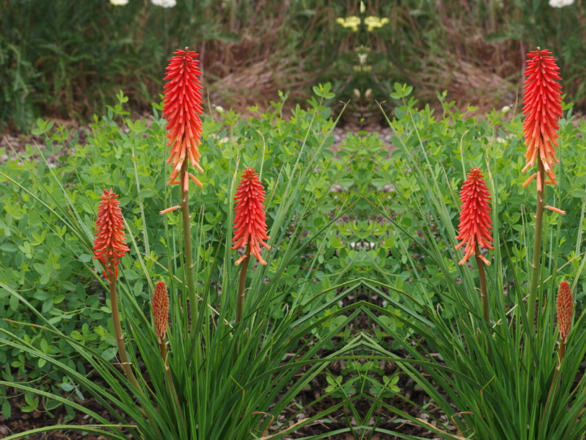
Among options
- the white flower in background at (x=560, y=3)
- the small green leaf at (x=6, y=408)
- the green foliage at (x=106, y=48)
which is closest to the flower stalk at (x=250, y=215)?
the small green leaf at (x=6, y=408)

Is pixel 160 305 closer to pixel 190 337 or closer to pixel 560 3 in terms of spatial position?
pixel 190 337

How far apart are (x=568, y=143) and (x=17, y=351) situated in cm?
293

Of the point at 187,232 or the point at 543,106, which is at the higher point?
the point at 543,106

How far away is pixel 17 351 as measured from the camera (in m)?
2.53

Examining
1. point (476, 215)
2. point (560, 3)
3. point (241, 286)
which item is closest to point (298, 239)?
point (241, 286)

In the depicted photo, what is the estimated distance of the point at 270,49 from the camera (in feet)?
32.0

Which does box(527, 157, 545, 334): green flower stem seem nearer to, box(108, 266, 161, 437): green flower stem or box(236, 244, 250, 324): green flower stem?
box(236, 244, 250, 324): green flower stem

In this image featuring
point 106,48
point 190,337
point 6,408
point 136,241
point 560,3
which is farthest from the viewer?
point 106,48

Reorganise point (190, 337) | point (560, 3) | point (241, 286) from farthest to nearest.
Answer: point (560, 3) → point (190, 337) → point (241, 286)

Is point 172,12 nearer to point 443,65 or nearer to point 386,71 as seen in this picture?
point 386,71

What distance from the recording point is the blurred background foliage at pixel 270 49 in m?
7.27

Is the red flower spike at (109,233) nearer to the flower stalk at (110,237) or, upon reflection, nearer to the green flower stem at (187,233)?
the flower stalk at (110,237)

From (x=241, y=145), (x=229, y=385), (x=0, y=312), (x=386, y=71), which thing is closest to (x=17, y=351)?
(x=0, y=312)

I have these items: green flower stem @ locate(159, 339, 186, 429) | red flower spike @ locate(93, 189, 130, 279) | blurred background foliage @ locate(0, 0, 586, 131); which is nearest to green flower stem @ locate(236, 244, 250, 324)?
green flower stem @ locate(159, 339, 186, 429)
